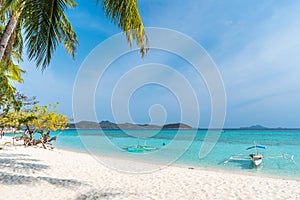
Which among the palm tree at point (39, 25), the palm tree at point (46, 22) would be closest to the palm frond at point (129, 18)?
the palm tree at point (46, 22)

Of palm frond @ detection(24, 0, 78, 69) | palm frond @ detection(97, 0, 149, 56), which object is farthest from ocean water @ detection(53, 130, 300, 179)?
palm frond @ detection(24, 0, 78, 69)

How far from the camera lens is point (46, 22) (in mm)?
3535

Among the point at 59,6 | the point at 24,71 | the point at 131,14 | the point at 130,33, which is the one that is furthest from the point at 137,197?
the point at 24,71

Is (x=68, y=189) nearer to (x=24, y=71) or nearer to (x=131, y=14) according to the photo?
(x=131, y=14)

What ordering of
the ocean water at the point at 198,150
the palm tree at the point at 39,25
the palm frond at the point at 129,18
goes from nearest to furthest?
the palm tree at the point at 39,25 < the palm frond at the point at 129,18 < the ocean water at the point at 198,150

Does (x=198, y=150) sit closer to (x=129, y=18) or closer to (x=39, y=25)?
(x=129, y=18)

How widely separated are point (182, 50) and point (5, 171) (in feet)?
21.0

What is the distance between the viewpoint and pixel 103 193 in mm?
4336

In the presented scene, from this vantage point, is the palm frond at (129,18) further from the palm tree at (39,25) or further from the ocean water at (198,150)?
the ocean water at (198,150)

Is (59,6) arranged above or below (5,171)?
above

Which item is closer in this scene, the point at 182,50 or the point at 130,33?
the point at 130,33

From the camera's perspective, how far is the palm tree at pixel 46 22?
11.4ft

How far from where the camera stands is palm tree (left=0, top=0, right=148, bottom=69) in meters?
3.46

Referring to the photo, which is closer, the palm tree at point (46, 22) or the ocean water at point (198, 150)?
the palm tree at point (46, 22)
